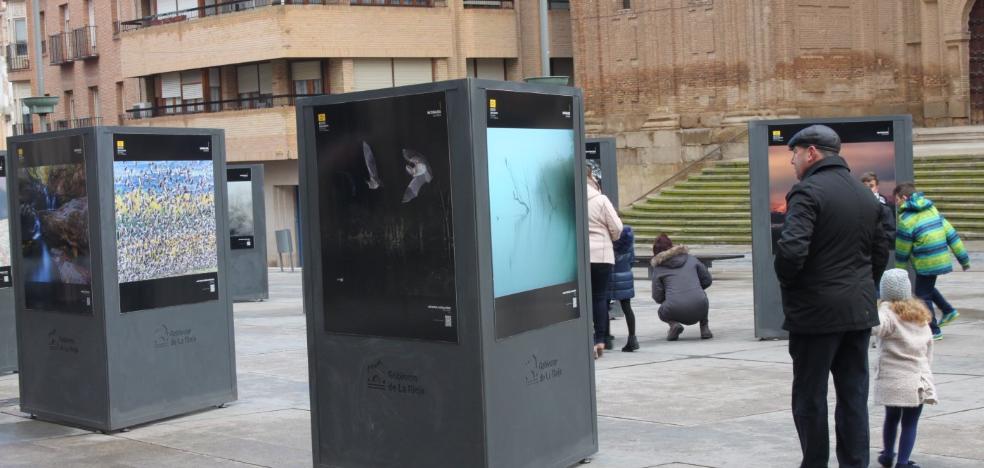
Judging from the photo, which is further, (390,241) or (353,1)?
(353,1)

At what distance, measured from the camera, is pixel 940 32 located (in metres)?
39.0

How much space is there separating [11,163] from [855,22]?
31.4 metres

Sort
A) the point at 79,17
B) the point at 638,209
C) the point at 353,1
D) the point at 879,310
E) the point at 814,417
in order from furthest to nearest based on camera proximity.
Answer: the point at 79,17, the point at 353,1, the point at 638,209, the point at 879,310, the point at 814,417

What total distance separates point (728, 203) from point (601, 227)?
21925 millimetres

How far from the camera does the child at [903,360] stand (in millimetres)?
8016

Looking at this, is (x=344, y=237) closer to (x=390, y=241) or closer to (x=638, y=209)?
(x=390, y=241)

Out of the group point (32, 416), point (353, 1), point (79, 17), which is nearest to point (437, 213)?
point (32, 416)

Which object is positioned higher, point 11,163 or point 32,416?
point 11,163

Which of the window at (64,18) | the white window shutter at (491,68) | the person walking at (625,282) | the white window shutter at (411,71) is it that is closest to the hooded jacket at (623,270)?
the person walking at (625,282)

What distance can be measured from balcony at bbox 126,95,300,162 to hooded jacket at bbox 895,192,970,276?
98.6 ft

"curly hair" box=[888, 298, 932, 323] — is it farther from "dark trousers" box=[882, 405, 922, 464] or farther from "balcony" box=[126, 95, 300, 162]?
"balcony" box=[126, 95, 300, 162]

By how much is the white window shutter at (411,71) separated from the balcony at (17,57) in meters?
19.6

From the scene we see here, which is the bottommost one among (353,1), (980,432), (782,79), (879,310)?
(980,432)

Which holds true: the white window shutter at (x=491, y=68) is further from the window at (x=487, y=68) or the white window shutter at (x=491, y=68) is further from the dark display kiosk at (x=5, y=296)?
the dark display kiosk at (x=5, y=296)
